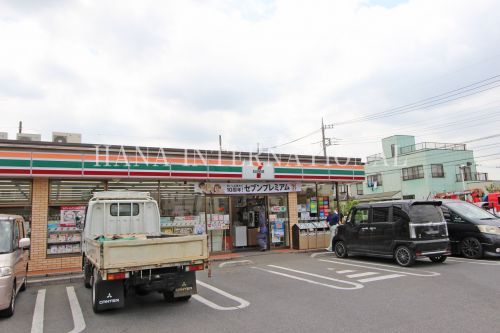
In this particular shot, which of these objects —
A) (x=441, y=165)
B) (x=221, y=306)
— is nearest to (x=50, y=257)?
(x=221, y=306)

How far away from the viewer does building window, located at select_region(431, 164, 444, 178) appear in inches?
1535

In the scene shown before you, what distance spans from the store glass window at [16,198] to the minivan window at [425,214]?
11439mm

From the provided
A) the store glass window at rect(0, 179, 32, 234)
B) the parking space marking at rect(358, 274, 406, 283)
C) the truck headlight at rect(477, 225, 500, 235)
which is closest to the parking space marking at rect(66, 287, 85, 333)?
the store glass window at rect(0, 179, 32, 234)

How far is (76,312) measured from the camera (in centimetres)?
689

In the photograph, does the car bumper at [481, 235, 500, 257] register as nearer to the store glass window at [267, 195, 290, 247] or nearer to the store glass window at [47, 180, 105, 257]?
the store glass window at [267, 195, 290, 247]

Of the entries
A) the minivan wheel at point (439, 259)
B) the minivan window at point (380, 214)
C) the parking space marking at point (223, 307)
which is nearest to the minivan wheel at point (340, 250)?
the minivan window at point (380, 214)

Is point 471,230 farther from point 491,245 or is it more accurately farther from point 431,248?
point 431,248

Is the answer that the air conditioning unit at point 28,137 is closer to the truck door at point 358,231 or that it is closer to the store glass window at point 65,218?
the store glass window at point 65,218

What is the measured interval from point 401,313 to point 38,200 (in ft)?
35.1

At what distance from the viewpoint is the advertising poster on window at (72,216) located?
12.0 metres

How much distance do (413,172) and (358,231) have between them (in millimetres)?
31609

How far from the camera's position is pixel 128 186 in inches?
524

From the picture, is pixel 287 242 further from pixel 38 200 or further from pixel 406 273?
pixel 38 200

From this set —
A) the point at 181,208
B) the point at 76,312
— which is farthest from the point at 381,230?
the point at 76,312
